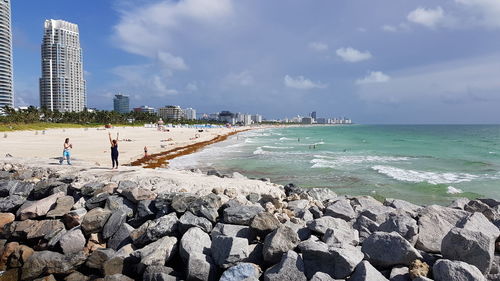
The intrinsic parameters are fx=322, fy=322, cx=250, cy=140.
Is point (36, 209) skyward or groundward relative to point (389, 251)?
groundward

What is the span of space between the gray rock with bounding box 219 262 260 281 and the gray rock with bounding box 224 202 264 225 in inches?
58.1

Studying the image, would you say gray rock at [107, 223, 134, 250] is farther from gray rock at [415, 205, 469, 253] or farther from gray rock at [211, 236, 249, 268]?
gray rock at [415, 205, 469, 253]

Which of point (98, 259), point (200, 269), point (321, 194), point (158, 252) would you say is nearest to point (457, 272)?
point (200, 269)

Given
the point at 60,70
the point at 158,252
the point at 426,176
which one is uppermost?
the point at 60,70

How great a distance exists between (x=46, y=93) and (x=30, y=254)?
151166mm

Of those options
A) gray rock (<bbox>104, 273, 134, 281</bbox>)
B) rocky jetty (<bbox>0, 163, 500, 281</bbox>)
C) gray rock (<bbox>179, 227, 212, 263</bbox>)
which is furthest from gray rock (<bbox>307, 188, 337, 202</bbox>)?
gray rock (<bbox>104, 273, 134, 281</bbox>)

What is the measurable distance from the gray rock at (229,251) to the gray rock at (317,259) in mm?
1130

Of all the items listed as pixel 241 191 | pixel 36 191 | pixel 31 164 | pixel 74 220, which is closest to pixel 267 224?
pixel 241 191

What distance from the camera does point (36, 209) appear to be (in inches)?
348

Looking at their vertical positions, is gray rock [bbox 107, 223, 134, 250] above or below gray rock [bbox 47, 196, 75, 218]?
below

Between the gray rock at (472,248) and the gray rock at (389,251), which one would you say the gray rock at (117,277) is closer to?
the gray rock at (389,251)

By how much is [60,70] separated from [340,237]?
513ft

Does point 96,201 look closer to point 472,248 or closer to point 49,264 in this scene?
point 49,264

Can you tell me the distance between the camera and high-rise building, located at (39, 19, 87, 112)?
13350cm
